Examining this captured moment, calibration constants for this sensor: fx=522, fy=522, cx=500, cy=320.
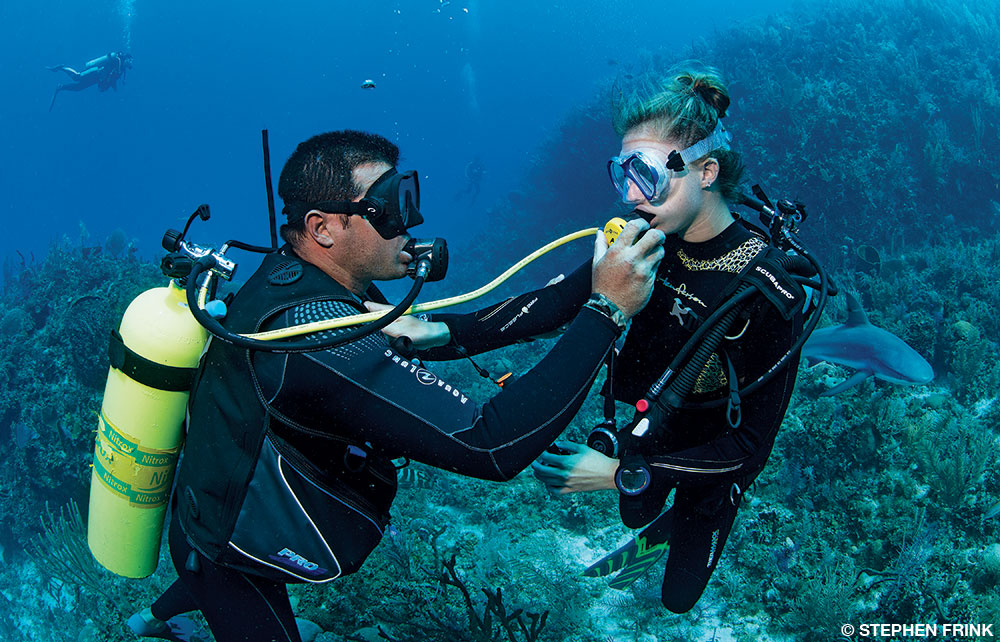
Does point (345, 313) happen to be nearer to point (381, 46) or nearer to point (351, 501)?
point (351, 501)

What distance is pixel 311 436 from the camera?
1.78 m

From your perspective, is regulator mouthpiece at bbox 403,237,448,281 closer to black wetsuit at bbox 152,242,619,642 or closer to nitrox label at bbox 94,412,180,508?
black wetsuit at bbox 152,242,619,642

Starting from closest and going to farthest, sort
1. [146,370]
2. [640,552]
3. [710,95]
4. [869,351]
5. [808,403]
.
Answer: [146,370], [710,95], [640,552], [869,351], [808,403]

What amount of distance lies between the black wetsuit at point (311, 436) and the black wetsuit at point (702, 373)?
3.20 feet

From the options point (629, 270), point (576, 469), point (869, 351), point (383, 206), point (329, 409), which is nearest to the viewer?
point (329, 409)

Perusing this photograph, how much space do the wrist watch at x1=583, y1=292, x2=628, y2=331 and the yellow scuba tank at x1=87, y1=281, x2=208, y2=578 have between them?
155 centimetres

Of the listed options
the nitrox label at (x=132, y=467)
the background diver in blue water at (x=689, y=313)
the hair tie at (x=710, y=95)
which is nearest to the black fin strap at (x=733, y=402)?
the background diver in blue water at (x=689, y=313)

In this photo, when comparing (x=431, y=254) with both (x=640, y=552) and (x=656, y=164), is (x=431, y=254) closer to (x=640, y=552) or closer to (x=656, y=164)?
(x=656, y=164)

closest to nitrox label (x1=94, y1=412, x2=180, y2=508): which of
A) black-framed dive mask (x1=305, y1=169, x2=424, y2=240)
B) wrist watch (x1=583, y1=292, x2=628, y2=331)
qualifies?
black-framed dive mask (x1=305, y1=169, x2=424, y2=240)

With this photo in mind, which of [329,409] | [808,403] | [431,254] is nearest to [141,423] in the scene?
[329,409]

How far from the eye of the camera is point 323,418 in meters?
1.66

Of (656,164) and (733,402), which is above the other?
(656,164)

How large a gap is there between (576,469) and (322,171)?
1.68m

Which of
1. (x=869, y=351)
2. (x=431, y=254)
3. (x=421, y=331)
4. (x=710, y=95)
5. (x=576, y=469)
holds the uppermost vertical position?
(x=710, y=95)
